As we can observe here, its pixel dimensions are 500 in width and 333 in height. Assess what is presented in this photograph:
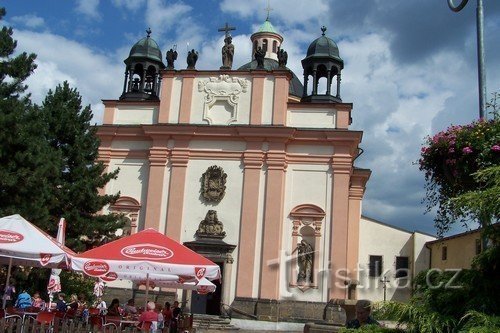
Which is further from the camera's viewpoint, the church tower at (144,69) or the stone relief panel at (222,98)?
the church tower at (144,69)

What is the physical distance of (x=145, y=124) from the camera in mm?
29562

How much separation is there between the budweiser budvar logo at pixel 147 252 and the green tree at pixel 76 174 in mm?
11227

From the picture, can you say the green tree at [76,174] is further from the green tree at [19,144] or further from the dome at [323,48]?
the dome at [323,48]

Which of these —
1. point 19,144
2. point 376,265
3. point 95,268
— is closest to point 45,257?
point 95,268

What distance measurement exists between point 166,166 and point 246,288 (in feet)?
23.5

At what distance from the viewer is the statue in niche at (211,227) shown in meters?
27.6

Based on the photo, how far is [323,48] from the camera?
3116 cm

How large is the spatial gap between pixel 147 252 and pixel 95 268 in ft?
3.39

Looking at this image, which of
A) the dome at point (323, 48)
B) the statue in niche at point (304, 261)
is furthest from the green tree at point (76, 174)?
the dome at point (323, 48)

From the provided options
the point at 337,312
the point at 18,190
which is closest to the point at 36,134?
the point at 18,190

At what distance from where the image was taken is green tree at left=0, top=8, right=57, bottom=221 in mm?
15273

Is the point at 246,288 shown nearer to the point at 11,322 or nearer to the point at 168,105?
the point at 168,105

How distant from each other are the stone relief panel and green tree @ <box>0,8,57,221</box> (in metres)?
13.5

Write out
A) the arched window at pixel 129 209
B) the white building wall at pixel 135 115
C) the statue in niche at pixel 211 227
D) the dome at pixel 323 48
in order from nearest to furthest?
the statue in niche at pixel 211 227 < the arched window at pixel 129 209 < the white building wall at pixel 135 115 < the dome at pixel 323 48
